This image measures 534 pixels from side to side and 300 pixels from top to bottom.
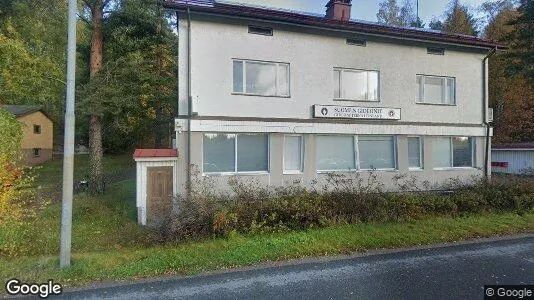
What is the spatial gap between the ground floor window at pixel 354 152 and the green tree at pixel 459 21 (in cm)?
2499

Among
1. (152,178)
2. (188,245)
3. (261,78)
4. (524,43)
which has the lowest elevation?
(188,245)

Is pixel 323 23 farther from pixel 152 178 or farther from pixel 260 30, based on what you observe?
pixel 152 178

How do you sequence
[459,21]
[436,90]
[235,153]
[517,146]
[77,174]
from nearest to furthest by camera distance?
[235,153]
[436,90]
[77,174]
[517,146]
[459,21]

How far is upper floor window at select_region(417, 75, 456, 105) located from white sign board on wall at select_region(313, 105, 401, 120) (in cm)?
159

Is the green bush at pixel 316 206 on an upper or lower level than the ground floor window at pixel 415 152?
lower

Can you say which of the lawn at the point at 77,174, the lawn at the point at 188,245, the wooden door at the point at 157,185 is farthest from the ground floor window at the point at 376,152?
the lawn at the point at 77,174

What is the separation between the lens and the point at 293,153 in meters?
12.7

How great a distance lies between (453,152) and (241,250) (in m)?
11.7

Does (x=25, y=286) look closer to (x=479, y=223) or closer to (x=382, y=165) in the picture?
(x=479, y=223)

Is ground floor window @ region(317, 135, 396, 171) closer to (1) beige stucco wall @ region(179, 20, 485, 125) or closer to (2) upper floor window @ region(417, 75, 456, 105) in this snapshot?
(1) beige stucco wall @ region(179, 20, 485, 125)

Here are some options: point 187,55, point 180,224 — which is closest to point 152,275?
point 180,224

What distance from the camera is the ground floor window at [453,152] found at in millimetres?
14695

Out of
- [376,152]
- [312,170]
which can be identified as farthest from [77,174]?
[376,152]

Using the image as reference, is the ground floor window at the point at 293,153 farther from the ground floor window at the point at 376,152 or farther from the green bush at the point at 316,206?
the green bush at the point at 316,206
